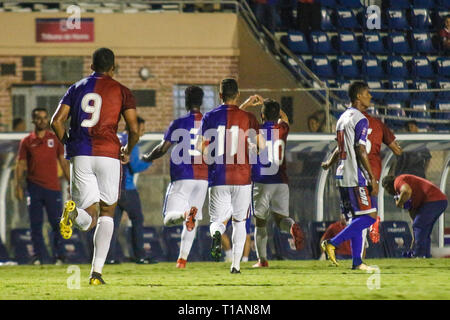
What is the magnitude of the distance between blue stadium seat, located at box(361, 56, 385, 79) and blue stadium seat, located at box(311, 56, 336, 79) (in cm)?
68

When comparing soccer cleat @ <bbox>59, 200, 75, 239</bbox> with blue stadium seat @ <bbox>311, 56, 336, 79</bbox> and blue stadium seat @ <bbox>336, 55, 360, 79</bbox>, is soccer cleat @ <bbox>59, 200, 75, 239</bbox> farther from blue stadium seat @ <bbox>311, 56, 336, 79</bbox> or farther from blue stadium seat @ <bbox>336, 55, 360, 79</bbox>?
blue stadium seat @ <bbox>336, 55, 360, 79</bbox>

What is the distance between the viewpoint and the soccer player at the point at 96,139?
34.8 feet

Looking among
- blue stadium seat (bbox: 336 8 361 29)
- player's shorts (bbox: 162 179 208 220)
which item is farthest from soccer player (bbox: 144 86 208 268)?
blue stadium seat (bbox: 336 8 361 29)

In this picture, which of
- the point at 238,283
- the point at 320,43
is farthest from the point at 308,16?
the point at 238,283

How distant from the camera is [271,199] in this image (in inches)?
577

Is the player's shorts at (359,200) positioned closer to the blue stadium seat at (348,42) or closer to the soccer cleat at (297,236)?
the soccer cleat at (297,236)

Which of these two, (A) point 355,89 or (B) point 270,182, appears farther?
(B) point 270,182

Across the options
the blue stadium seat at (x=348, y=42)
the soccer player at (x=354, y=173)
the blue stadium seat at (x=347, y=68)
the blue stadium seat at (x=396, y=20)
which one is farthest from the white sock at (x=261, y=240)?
the blue stadium seat at (x=396, y=20)

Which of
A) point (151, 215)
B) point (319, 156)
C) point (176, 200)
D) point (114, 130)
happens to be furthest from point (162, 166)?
point (114, 130)

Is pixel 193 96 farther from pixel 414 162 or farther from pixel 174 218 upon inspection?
pixel 414 162

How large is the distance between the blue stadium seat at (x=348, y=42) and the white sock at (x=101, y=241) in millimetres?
15563

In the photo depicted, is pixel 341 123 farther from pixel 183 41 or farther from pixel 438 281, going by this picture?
pixel 183 41

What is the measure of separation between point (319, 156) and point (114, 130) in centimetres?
790

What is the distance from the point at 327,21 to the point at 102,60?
15.6 metres
